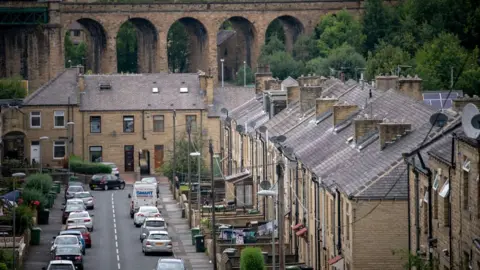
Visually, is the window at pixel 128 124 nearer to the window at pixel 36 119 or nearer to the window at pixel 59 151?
the window at pixel 59 151

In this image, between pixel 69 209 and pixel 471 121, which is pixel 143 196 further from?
pixel 471 121

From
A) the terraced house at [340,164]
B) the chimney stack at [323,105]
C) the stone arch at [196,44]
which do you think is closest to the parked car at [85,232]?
the terraced house at [340,164]

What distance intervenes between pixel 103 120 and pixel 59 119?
2.76m

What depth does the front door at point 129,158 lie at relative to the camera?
97.8 m

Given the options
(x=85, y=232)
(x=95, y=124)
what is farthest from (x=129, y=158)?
(x=85, y=232)

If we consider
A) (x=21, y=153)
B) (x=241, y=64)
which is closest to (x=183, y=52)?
(x=241, y=64)

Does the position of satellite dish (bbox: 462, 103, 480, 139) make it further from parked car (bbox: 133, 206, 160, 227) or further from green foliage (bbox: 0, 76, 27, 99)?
green foliage (bbox: 0, 76, 27, 99)

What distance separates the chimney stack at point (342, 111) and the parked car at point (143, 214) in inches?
666

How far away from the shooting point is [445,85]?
361 feet

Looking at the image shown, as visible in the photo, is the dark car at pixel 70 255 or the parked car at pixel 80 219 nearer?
the dark car at pixel 70 255

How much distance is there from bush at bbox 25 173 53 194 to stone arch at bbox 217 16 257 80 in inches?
2828

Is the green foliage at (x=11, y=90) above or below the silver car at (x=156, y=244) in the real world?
above

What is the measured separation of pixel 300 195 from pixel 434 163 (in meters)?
19.0

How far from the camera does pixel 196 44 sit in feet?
504
